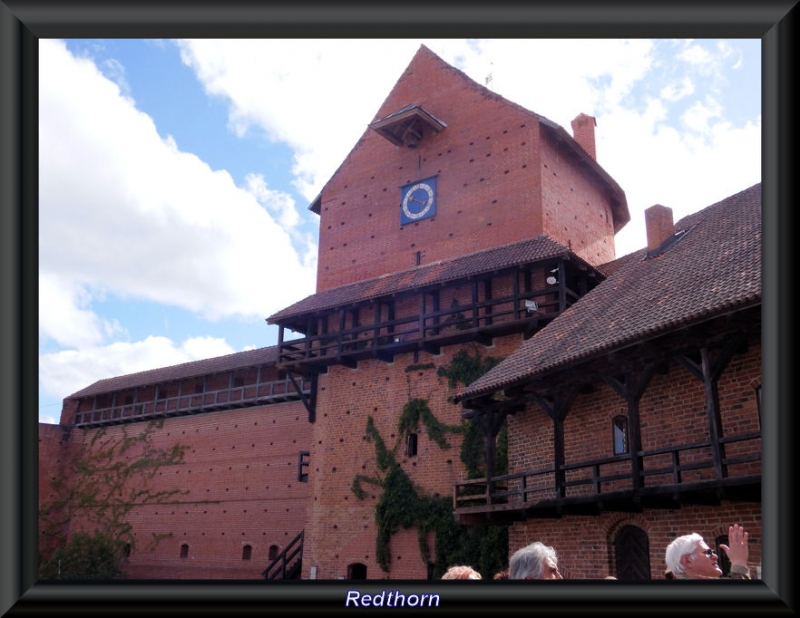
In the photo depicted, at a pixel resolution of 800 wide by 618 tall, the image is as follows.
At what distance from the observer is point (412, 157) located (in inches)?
949

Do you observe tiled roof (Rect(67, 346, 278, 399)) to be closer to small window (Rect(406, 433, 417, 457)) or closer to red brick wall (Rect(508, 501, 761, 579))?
small window (Rect(406, 433, 417, 457))

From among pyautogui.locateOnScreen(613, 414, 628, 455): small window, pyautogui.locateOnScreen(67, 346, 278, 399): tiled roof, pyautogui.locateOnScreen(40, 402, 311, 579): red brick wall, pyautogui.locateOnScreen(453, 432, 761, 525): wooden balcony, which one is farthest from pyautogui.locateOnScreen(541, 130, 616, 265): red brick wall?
pyautogui.locateOnScreen(40, 402, 311, 579): red brick wall

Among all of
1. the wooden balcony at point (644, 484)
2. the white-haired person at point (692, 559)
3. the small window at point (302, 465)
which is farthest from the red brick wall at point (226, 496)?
the white-haired person at point (692, 559)

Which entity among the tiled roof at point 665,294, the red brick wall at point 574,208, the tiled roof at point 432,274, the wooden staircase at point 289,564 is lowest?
the wooden staircase at point 289,564

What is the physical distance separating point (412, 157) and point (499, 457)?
416 inches

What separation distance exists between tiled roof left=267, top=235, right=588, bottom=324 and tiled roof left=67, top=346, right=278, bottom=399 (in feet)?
15.4

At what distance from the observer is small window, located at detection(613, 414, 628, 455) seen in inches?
528

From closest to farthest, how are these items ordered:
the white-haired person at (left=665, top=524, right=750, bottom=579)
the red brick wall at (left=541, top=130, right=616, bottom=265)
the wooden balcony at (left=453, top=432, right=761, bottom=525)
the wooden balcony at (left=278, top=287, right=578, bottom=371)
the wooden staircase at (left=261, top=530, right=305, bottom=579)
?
the white-haired person at (left=665, top=524, right=750, bottom=579)
the wooden balcony at (left=453, top=432, right=761, bottom=525)
the wooden balcony at (left=278, top=287, right=578, bottom=371)
the red brick wall at (left=541, top=130, right=616, bottom=265)
the wooden staircase at (left=261, top=530, right=305, bottom=579)

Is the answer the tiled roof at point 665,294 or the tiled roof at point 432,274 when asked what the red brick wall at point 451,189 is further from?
the tiled roof at point 665,294

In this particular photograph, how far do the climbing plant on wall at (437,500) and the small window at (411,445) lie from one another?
134 millimetres

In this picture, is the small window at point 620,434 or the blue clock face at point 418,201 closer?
the small window at point 620,434

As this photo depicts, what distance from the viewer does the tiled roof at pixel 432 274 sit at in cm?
1900
